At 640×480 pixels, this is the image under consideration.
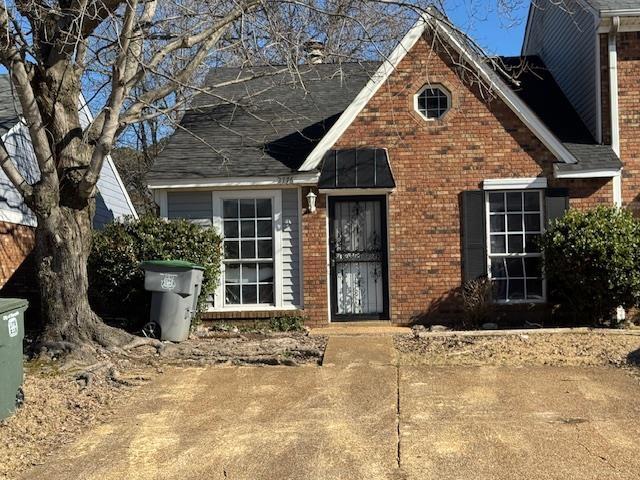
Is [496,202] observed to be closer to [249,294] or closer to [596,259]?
[596,259]

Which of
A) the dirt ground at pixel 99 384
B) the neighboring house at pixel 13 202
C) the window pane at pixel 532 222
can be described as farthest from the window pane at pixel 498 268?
the neighboring house at pixel 13 202

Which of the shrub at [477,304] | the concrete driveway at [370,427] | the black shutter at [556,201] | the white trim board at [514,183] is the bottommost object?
the concrete driveway at [370,427]


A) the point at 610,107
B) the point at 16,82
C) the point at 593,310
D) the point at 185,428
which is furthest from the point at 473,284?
the point at 16,82

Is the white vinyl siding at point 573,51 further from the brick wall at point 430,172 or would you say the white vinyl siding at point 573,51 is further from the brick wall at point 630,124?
the brick wall at point 430,172

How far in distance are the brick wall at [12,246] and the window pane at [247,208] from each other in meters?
4.56

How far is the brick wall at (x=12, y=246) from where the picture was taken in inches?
494

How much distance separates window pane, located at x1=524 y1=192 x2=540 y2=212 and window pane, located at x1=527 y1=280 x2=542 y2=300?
3.90 feet

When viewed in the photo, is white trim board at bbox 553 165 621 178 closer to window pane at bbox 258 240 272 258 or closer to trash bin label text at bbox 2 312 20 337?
window pane at bbox 258 240 272 258

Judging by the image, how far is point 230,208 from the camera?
38.5ft

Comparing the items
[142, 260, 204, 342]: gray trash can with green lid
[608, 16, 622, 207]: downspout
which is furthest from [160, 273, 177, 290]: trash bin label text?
[608, 16, 622, 207]: downspout

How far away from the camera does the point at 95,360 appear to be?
8.36 meters

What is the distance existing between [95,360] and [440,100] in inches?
272

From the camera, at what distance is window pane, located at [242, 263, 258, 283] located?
38.5 ft

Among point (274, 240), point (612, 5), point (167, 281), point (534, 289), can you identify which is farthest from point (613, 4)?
point (167, 281)
